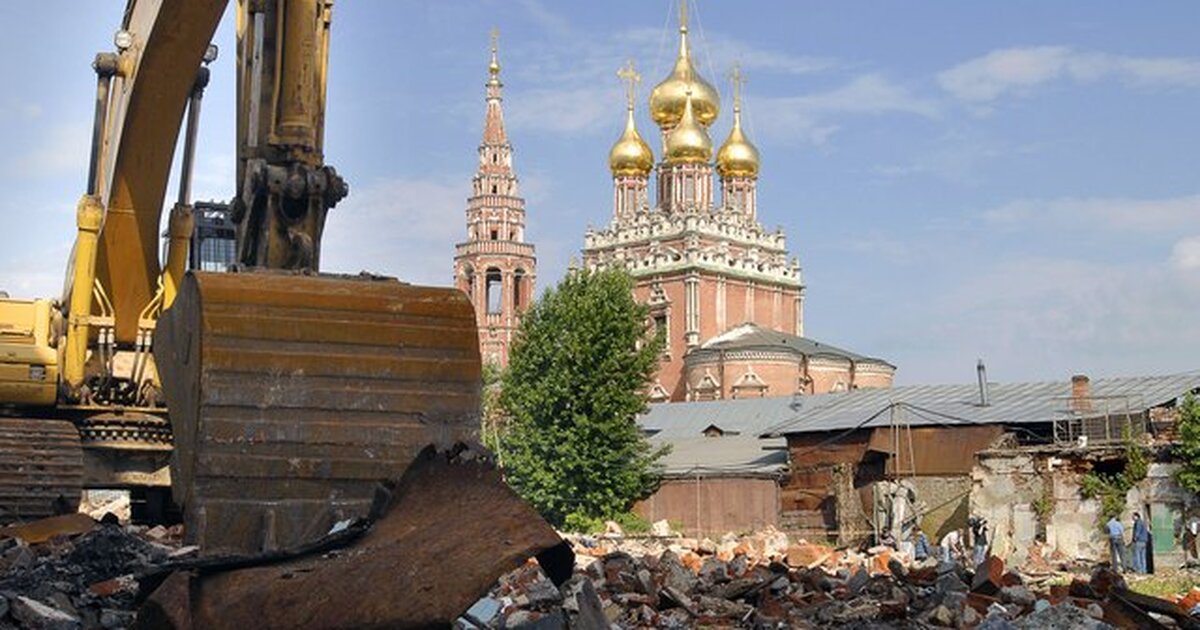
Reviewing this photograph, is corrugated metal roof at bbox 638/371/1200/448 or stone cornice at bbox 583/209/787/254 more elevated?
stone cornice at bbox 583/209/787/254

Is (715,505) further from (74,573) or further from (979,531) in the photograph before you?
Answer: (74,573)

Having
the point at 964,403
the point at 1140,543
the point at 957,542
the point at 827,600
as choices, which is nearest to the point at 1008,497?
the point at 957,542

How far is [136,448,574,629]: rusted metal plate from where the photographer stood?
17.4 feet

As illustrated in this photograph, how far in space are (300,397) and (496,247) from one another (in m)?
72.5

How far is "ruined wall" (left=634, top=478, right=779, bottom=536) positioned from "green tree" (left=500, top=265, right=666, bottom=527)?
1.92 feet

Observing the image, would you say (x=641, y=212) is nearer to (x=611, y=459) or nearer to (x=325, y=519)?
(x=611, y=459)

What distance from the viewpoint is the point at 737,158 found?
3049 inches

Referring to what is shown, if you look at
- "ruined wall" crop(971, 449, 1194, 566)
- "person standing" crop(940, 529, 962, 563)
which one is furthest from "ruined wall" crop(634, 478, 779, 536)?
"ruined wall" crop(971, 449, 1194, 566)

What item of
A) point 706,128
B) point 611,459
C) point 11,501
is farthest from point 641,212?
point 11,501

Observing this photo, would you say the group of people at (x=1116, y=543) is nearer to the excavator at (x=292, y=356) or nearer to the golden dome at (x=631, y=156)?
the excavator at (x=292, y=356)

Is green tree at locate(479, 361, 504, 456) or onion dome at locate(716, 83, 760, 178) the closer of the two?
green tree at locate(479, 361, 504, 456)

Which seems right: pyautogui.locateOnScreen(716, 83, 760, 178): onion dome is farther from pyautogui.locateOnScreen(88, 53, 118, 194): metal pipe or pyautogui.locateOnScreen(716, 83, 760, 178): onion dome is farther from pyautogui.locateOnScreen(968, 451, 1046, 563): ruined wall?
pyautogui.locateOnScreen(88, 53, 118, 194): metal pipe

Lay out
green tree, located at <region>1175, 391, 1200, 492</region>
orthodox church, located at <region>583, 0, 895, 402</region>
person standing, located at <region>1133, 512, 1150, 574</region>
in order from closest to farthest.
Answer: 1. person standing, located at <region>1133, 512, 1150, 574</region>
2. green tree, located at <region>1175, 391, 1200, 492</region>
3. orthodox church, located at <region>583, 0, 895, 402</region>

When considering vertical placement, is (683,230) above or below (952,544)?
above
